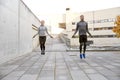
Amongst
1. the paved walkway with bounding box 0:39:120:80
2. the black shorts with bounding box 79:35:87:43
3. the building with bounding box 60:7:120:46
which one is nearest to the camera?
the paved walkway with bounding box 0:39:120:80

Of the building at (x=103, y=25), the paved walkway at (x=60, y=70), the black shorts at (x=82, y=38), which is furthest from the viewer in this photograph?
the building at (x=103, y=25)

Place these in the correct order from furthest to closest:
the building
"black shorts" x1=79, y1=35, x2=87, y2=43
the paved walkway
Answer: the building, "black shorts" x1=79, y1=35, x2=87, y2=43, the paved walkway

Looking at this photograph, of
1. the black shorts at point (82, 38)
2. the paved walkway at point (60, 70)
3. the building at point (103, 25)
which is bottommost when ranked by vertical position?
the paved walkway at point (60, 70)

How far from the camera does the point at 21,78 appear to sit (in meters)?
5.03

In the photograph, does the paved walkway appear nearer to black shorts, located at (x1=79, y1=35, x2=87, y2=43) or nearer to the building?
black shorts, located at (x1=79, y1=35, x2=87, y2=43)

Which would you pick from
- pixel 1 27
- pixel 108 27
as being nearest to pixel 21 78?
pixel 1 27

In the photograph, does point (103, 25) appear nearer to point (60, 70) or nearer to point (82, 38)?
point (82, 38)

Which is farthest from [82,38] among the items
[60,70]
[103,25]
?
[103,25]

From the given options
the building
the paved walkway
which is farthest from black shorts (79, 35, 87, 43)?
the building

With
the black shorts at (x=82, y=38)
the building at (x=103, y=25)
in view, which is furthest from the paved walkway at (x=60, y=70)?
the building at (x=103, y=25)

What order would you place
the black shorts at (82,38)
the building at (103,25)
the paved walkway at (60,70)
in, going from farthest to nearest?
the building at (103,25)
the black shorts at (82,38)
the paved walkway at (60,70)

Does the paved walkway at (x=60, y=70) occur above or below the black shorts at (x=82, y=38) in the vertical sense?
below

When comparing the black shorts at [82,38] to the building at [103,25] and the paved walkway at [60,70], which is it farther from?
the building at [103,25]

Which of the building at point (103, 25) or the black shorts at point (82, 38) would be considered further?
the building at point (103, 25)
